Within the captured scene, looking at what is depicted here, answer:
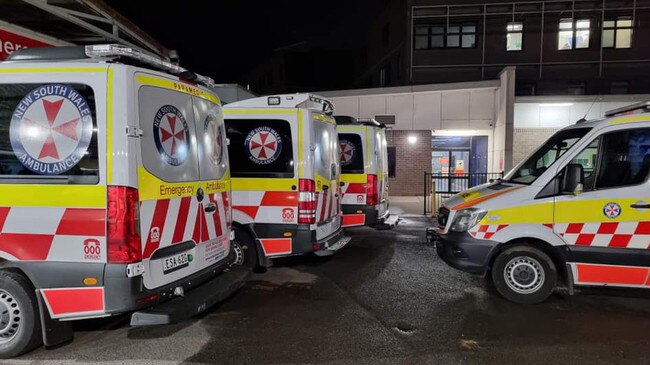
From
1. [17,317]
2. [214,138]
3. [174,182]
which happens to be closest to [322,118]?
[214,138]

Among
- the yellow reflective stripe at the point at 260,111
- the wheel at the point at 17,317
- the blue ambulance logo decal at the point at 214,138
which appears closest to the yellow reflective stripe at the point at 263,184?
the yellow reflective stripe at the point at 260,111

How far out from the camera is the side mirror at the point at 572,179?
16.8 feet

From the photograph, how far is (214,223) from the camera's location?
15.2ft

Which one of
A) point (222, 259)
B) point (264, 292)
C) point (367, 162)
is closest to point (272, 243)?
point (264, 292)

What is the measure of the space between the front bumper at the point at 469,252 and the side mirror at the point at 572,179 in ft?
3.27

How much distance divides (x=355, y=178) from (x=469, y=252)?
4.14m

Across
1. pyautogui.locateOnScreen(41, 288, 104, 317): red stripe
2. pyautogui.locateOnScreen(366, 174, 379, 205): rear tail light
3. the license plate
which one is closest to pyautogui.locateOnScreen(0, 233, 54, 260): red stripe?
pyautogui.locateOnScreen(41, 288, 104, 317): red stripe

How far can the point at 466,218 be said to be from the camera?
570 cm

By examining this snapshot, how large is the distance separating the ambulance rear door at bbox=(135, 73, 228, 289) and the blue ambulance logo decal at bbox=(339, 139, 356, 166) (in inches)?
203

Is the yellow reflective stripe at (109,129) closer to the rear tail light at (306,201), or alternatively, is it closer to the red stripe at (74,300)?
the red stripe at (74,300)

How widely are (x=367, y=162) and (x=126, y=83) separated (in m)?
6.45

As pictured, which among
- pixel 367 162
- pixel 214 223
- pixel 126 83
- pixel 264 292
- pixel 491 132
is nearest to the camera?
pixel 126 83

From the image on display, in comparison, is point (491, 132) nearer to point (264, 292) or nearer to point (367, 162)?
point (367, 162)

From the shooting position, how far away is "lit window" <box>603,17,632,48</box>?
2144 centimetres
